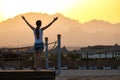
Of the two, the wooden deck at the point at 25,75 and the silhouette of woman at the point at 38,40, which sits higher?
the silhouette of woman at the point at 38,40

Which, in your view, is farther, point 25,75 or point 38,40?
point 38,40

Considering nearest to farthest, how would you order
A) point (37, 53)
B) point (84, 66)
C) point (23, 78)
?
point (23, 78)
point (37, 53)
point (84, 66)

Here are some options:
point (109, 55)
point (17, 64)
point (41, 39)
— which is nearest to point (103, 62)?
point (17, 64)

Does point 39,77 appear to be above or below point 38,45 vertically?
below

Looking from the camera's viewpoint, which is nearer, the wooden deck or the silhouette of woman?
the wooden deck

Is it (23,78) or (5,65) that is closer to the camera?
(23,78)

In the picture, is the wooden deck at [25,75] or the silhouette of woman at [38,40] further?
the silhouette of woman at [38,40]

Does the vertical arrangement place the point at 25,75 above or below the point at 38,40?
below

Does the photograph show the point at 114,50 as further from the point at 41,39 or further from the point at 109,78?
the point at 41,39

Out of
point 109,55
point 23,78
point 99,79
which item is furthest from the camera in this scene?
point 109,55

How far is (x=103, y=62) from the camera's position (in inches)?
1583

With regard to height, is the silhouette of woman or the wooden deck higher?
the silhouette of woman

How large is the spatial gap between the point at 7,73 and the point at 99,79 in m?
14.4

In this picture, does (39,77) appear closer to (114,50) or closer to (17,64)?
(17,64)
